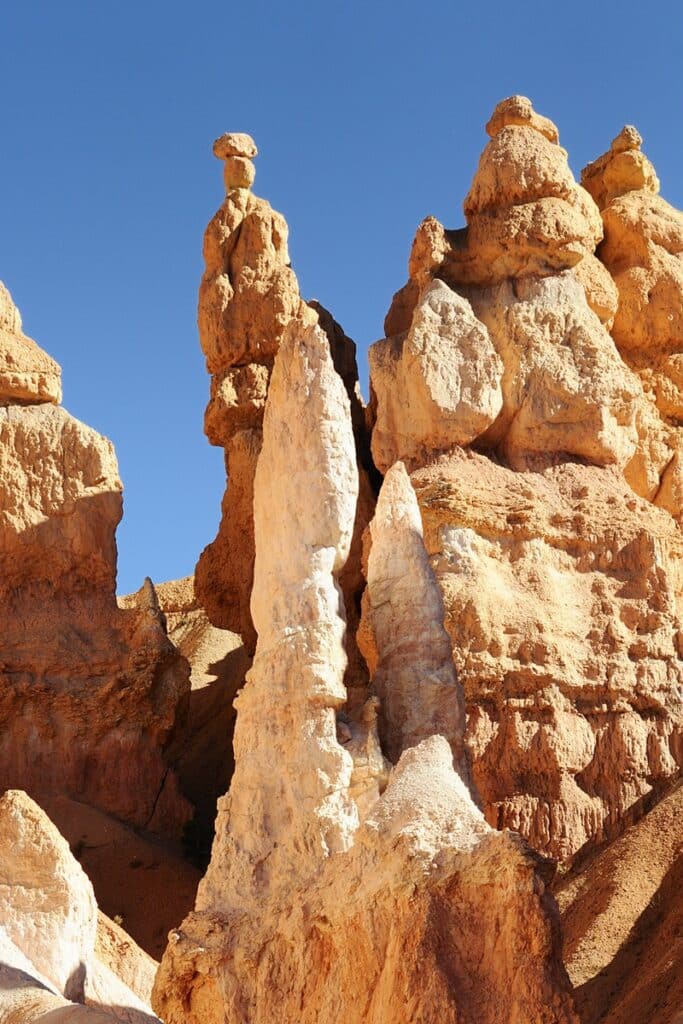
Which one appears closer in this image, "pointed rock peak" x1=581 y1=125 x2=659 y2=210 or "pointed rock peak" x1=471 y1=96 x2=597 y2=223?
"pointed rock peak" x1=471 y1=96 x2=597 y2=223

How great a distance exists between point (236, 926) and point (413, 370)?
8.96 meters

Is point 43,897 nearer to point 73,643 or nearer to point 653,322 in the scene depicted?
point 73,643

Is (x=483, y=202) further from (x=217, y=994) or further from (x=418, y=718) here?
(x=217, y=994)

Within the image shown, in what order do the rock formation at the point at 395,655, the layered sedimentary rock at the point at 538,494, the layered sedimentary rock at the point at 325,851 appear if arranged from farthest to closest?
the layered sedimentary rock at the point at 538,494 → the rock formation at the point at 395,655 → the layered sedimentary rock at the point at 325,851

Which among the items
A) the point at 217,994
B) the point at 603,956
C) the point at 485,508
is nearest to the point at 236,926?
the point at 217,994

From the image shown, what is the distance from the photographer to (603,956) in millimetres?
17031

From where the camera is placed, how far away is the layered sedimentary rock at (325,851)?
37.8ft

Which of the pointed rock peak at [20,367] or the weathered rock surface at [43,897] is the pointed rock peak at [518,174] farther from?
the weathered rock surface at [43,897]

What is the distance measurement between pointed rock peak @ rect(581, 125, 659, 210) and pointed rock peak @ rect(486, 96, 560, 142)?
1256mm

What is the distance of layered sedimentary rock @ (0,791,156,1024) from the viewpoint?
16.0 m

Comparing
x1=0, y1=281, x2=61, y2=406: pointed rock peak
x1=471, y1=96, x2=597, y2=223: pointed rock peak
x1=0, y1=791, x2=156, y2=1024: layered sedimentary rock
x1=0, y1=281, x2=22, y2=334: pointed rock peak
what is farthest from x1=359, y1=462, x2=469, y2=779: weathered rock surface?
x1=0, y1=281, x2=22, y2=334: pointed rock peak

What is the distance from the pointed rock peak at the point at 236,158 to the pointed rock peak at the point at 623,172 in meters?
4.37

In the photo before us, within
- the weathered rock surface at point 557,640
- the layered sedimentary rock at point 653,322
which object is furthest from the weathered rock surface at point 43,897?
the layered sedimentary rock at point 653,322

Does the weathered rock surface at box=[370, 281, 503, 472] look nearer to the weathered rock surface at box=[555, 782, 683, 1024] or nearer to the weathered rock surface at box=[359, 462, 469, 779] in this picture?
the weathered rock surface at box=[555, 782, 683, 1024]
